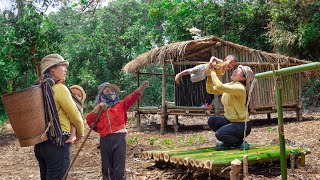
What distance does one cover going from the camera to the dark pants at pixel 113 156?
4.62m

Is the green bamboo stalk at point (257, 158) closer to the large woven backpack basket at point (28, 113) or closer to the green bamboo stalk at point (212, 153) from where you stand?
the green bamboo stalk at point (212, 153)

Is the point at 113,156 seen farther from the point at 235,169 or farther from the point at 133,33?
the point at 133,33

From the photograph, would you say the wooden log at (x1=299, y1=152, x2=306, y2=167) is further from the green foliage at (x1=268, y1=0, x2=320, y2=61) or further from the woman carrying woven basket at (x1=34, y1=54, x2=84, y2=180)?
the green foliage at (x1=268, y1=0, x2=320, y2=61)

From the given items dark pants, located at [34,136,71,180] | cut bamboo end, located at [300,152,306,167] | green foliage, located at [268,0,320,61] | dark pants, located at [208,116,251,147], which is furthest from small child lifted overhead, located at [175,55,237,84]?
green foliage, located at [268,0,320,61]

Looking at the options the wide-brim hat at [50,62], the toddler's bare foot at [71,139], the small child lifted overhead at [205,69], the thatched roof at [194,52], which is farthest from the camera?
the thatched roof at [194,52]

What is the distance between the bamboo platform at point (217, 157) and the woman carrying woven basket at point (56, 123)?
1758 millimetres

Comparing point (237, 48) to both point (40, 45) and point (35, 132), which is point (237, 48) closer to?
point (40, 45)

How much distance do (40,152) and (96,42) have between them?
2038cm

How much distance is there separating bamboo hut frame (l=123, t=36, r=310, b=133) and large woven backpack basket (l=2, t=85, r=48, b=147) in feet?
26.9

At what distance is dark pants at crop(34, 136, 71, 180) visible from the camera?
3.37 metres

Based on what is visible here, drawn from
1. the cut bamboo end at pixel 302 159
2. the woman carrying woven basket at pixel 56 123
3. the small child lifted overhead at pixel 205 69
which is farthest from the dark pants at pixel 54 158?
the cut bamboo end at pixel 302 159

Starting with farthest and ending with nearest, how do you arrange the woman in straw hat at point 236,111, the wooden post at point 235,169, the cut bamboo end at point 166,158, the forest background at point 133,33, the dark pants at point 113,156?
the forest background at point 133,33
the cut bamboo end at point 166,158
the woman in straw hat at point 236,111
the dark pants at point 113,156
the wooden post at point 235,169

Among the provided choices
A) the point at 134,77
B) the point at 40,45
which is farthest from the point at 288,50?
the point at 40,45

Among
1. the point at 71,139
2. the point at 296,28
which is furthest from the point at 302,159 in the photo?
the point at 296,28
